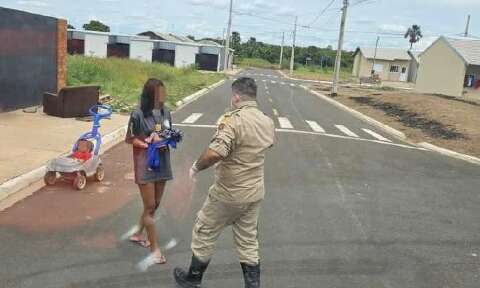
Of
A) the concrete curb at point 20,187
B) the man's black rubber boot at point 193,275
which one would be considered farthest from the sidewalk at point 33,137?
the man's black rubber boot at point 193,275

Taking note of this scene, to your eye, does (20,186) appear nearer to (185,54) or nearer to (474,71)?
(474,71)

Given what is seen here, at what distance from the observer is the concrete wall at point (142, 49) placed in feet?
234

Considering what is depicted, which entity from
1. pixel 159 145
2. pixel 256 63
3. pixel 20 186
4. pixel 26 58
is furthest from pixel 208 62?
pixel 159 145

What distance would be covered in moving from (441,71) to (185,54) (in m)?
35.3

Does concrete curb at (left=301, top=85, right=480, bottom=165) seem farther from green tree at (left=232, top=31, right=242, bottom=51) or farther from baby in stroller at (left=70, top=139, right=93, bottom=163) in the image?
green tree at (left=232, top=31, right=242, bottom=51)

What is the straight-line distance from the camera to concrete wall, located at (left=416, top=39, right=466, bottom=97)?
4875 centimetres

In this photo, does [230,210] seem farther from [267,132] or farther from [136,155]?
[136,155]

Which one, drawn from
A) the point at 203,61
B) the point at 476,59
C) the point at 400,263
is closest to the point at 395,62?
the point at 203,61

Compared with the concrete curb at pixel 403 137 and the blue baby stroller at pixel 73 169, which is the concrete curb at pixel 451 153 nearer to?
the concrete curb at pixel 403 137

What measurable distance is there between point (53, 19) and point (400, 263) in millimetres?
14487

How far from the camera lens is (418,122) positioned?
73.6ft

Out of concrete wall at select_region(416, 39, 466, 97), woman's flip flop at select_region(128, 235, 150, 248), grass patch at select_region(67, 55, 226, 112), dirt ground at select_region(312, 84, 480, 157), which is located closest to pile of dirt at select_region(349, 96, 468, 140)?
dirt ground at select_region(312, 84, 480, 157)

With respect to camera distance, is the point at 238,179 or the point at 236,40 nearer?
the point at 238,179

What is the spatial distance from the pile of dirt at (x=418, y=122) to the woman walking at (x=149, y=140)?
48.0 feet
